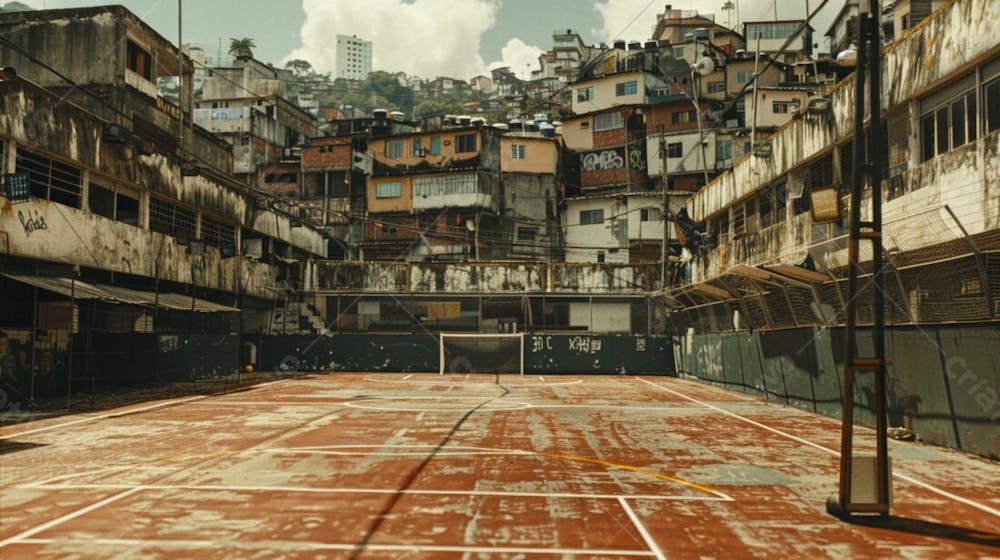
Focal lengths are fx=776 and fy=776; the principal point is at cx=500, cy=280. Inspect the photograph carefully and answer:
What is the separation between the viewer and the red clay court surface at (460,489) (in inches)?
349

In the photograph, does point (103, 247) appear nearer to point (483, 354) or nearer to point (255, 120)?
point (483, 354)

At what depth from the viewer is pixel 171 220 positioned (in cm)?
3653

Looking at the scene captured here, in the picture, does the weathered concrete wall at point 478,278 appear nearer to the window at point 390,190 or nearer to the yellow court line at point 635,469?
the window at point 390,190

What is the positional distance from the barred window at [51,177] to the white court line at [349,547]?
20.7 m

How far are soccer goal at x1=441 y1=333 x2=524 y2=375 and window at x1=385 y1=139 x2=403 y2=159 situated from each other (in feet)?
101

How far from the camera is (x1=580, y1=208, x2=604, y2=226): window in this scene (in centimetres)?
6819

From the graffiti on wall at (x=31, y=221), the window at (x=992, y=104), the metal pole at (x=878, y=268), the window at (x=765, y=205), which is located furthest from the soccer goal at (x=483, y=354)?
the metal pole at (x=878, y=268)

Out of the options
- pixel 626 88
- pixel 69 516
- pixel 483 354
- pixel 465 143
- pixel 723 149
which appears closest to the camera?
pixel 69 516

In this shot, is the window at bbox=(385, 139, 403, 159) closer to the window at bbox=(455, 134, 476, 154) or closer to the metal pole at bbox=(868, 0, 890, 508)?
the window at bbox=(455, 134, 476, 154)

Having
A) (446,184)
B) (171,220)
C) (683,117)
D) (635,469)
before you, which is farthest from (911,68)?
(683,117)

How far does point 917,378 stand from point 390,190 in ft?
184

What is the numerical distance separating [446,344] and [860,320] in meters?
28.8

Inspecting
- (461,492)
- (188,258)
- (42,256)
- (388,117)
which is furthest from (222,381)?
(388,117)

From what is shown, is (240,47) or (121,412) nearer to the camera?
(121,412)
